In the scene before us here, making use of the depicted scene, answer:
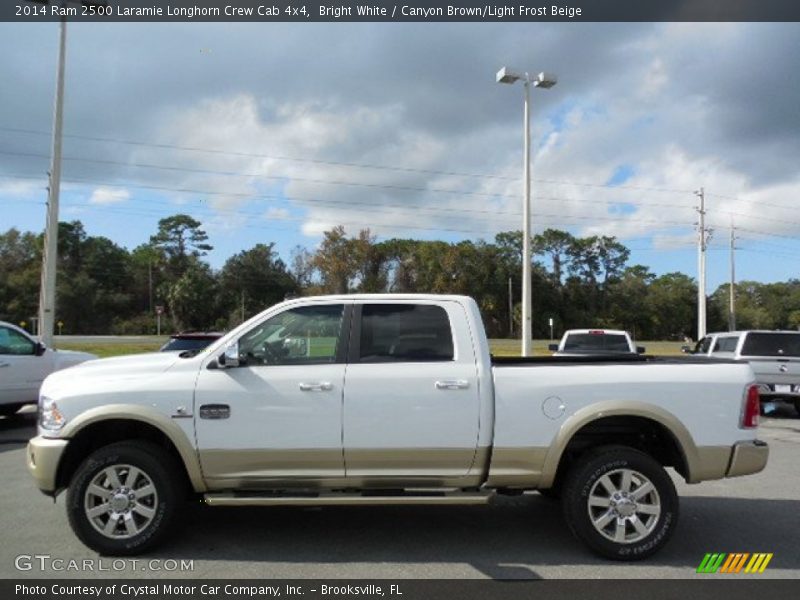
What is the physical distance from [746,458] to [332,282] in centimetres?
6533

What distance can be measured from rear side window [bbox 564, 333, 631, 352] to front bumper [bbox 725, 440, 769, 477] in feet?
34.8

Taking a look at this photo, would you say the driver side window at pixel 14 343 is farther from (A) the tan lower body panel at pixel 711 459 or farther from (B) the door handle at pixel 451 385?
(A) the tan lower body panel at pixel 711 459

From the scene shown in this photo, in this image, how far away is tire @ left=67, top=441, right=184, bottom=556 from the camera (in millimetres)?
4953

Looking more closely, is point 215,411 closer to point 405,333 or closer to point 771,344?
point 405,333

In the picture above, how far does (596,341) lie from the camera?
1595 cm

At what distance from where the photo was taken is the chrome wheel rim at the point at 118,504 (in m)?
4.97

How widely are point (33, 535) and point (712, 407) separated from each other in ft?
17.7

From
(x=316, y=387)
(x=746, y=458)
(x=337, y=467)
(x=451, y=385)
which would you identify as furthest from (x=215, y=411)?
(x=746, y=458)

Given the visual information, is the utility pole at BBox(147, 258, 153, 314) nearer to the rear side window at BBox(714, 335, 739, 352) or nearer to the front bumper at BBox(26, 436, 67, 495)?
the rear side window at BBox(714, 335, 739, 352)

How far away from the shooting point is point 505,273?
89375 millimetres

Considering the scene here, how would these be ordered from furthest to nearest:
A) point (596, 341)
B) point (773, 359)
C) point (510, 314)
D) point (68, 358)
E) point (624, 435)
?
point (510, 314) < point (596, 341) < point (773, 359) < point (68, 358) < point (624, 435)

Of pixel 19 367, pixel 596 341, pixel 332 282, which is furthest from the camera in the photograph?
pixel 332 282

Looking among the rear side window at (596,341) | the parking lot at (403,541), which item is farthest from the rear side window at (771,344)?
the parking lot at (403,541)

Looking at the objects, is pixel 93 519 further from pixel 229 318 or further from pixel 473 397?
pixel 229 318
